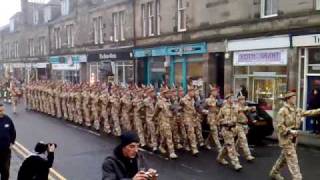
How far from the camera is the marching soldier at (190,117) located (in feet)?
42.0

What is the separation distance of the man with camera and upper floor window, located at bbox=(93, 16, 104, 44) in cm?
3034

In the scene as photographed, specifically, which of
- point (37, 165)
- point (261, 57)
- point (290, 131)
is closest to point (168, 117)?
point (290, 131)

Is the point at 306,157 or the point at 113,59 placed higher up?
the point at 113,59

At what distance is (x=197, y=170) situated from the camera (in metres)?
10.9

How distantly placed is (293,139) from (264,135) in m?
5.92

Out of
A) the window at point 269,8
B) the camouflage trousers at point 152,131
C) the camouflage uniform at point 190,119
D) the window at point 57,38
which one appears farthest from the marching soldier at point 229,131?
the window at point 57,38

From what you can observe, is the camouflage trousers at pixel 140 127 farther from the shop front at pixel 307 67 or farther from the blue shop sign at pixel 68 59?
the blue shop sign at pixel 68 59

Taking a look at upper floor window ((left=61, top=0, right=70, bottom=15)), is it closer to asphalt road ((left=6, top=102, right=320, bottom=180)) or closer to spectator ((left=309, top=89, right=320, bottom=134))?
asphalt road ((left=6, top=102, right=320, bottom=180))

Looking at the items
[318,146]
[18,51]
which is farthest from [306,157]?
[18,51]

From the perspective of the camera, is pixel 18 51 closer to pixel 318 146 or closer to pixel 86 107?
pixel 86 107

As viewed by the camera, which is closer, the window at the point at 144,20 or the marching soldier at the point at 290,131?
the marching soldier at the point at 290,131

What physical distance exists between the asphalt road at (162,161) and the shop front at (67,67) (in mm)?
23014

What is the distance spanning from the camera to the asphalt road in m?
10.4

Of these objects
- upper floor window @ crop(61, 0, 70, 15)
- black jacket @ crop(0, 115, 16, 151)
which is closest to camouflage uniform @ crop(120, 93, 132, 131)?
black jacket @ crop(0, 115, 16, 151)
